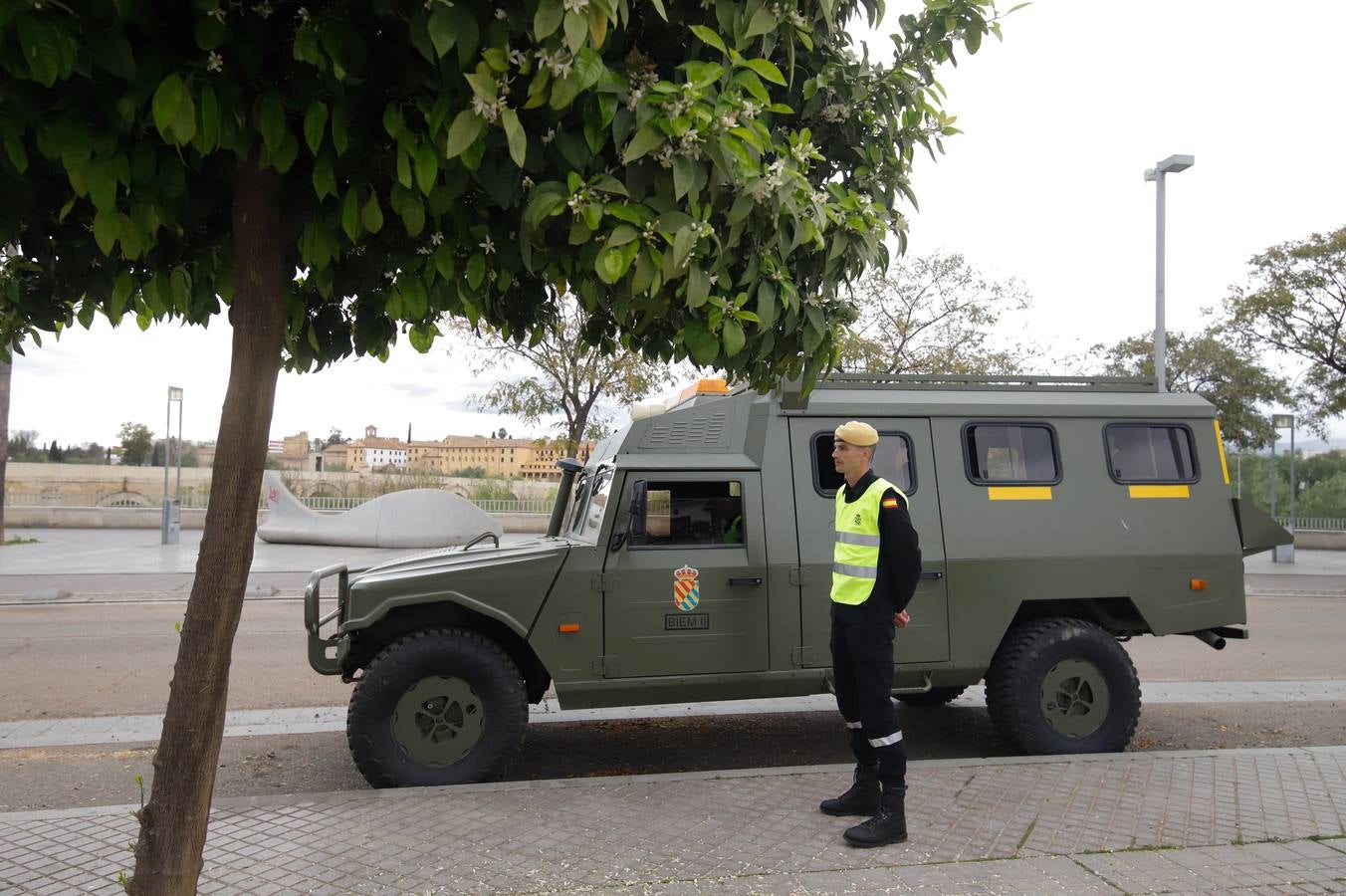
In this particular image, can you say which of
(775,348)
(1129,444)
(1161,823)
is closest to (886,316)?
(1129,444)

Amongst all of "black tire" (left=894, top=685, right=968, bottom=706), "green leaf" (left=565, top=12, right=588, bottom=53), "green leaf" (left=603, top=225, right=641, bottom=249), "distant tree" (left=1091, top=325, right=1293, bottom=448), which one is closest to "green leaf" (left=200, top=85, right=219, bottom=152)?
"green leaf" (left=565, top=12, right=588, bottom=53)

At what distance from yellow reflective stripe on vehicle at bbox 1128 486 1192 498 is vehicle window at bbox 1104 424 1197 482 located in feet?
0.18

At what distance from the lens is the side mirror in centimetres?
559

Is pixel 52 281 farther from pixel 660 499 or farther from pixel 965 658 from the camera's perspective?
pixel 965 658

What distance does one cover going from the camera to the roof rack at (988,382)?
20.5 ft

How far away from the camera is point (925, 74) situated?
341 cm

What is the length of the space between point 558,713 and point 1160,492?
4.43m

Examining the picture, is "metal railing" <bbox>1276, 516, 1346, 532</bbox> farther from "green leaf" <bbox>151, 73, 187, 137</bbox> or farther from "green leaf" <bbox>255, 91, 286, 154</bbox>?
"green leaf" <bbox>151, 73, 187, 137</bbox>

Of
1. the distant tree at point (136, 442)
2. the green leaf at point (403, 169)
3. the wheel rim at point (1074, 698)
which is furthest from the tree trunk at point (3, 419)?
the distant tree at point (136, 442)

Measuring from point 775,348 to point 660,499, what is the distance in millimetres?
2781

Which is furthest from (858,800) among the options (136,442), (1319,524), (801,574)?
(136,442)

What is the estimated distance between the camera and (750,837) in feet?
13.9

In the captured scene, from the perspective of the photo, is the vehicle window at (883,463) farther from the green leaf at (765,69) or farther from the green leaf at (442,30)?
the green leaf at (442,30)

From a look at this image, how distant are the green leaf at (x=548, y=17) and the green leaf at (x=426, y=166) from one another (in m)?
0.42
